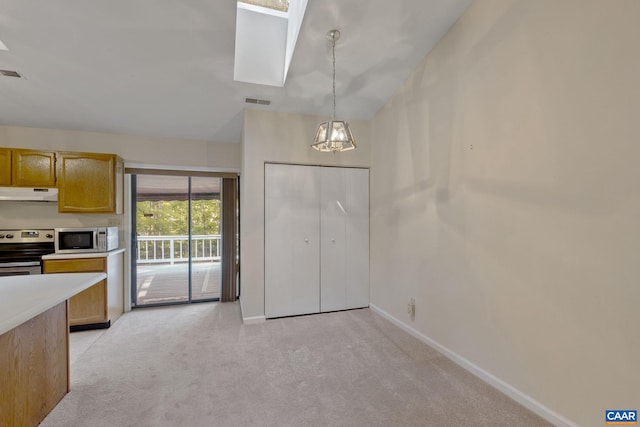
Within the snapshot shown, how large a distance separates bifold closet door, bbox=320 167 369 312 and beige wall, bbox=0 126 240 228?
1.63 metres

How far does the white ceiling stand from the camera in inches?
79.7

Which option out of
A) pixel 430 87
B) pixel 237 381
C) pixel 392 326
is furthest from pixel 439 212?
pixel 237 381

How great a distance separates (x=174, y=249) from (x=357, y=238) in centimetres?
376

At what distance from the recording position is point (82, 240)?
3.16 meters

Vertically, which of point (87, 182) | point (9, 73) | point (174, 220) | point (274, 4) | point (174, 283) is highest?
point (274, 4)

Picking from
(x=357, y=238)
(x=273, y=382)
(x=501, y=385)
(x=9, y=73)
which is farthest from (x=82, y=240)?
(x=501, y=385)

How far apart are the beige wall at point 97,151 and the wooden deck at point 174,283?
1344mm

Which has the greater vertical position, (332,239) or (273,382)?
(332,239)

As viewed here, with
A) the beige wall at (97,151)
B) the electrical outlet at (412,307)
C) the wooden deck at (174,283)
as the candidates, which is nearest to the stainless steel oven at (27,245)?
the beige wall at (97,151)

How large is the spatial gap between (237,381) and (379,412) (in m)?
1.10

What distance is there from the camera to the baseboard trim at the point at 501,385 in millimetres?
1676

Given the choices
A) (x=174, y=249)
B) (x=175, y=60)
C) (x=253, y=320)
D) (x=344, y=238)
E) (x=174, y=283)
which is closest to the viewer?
(x=175, y=60)

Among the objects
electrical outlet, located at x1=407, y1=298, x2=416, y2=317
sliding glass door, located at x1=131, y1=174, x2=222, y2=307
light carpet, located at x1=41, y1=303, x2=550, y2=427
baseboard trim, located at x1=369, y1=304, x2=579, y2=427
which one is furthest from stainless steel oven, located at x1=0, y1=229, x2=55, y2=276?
baseboard trim, located at x1=369, y1=304, x2=579, y2=427

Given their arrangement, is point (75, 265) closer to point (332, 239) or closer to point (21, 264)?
point (21, 264)
